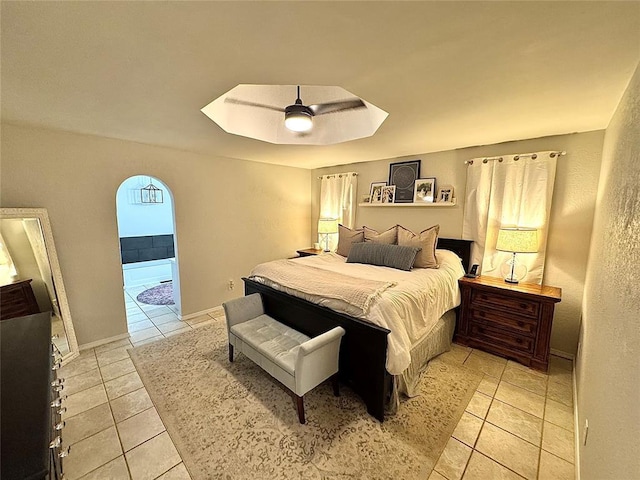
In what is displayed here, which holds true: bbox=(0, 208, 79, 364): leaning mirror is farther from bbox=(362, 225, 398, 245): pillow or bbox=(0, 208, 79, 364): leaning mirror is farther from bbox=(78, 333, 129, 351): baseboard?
bbox=(362, 225, 398, 245): pillow

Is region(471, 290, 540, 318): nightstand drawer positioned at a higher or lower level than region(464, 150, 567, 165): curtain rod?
lower

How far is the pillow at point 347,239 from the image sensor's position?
11.6 feet

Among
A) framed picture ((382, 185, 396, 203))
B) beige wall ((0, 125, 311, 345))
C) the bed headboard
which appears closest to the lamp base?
the bed headboard

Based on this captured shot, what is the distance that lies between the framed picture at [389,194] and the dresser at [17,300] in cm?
398

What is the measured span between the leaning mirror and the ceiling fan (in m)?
2.10

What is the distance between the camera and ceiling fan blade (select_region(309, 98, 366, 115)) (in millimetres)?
2516

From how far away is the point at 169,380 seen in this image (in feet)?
7.24

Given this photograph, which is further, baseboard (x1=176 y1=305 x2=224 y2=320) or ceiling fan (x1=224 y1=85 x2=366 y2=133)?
baseboard (x1=176 y1=305 x2=224 y2=320)

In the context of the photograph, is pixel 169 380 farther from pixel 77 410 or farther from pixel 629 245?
pixel 629 245

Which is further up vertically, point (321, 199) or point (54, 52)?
point (54, 52)

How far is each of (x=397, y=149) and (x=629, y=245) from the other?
7.95 feet

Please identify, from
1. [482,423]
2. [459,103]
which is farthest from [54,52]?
[482,423]

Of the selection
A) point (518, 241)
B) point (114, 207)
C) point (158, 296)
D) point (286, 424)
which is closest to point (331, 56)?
point (286, 424)

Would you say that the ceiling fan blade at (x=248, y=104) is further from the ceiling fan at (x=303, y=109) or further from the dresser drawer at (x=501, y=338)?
the dresser drawer at (x=501, y=338)
